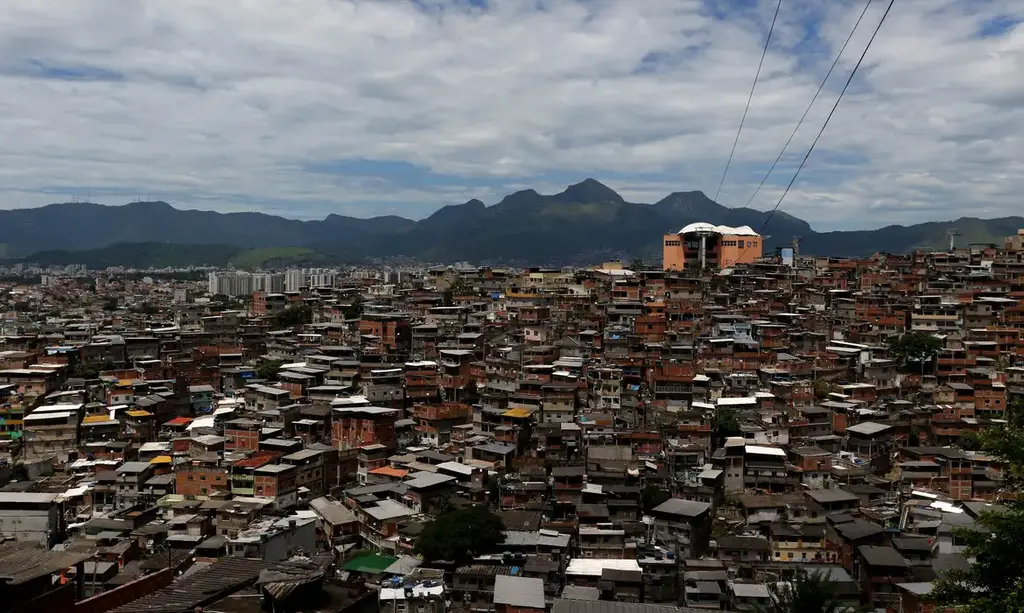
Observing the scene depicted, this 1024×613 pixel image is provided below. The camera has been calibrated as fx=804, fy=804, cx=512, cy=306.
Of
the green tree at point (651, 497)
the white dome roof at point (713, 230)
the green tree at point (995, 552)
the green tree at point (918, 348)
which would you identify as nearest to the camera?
the green tree at point (995, 552)

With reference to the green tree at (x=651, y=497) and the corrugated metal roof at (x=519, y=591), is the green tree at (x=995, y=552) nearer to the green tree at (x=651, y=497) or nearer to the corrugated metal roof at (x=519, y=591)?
the corrugated metal roof at (x=519, y=591)

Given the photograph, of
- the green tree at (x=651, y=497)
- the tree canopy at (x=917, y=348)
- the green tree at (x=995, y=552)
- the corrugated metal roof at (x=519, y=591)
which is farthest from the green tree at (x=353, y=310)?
the green tree at (x=995, y=552)

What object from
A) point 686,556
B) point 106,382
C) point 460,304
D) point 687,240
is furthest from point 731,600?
point 687,240

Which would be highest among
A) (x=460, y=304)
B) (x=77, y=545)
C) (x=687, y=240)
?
(x=687, y=240)

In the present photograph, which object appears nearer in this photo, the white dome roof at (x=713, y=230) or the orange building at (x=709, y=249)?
the orange building at (x=709, y=249)

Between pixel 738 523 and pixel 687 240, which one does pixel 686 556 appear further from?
pixel 687 240

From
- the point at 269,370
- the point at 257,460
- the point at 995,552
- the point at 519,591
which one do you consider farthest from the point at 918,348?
the point at 269,370
